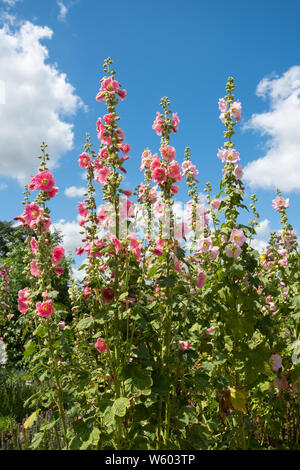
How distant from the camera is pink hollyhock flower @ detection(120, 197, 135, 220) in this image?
7.77ft

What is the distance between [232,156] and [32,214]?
151 cm

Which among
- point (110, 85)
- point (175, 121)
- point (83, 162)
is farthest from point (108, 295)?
point (110, 85)

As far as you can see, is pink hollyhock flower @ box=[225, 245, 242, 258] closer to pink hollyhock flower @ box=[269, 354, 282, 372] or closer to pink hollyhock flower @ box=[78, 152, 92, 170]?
pink hollyhock flower @ box=[269, 354, 282, 372]

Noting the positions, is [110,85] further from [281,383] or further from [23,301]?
[281,383]

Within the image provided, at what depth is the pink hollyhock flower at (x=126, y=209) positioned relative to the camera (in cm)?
237

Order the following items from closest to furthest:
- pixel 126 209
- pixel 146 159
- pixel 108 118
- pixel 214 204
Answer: pixel 126 209, pixel 108 118, pixel 146 159, pixel 214 204

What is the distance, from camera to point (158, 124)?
2.61 meters

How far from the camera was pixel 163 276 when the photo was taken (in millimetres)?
2439

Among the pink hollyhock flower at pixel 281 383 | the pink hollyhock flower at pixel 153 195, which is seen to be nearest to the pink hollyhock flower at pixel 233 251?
the pink hollyhock flower at pixel 153 195

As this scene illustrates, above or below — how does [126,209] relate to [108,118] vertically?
below

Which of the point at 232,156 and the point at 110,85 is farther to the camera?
the point at 232,156

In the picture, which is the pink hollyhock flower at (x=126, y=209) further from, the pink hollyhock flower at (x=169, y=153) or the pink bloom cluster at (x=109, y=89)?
the pink bloom cluster at (x=109, y=89)

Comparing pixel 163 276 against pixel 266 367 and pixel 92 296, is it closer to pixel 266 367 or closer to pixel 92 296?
pixel 92 296

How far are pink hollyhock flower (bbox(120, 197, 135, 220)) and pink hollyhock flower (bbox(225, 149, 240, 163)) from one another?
945 millimetres
